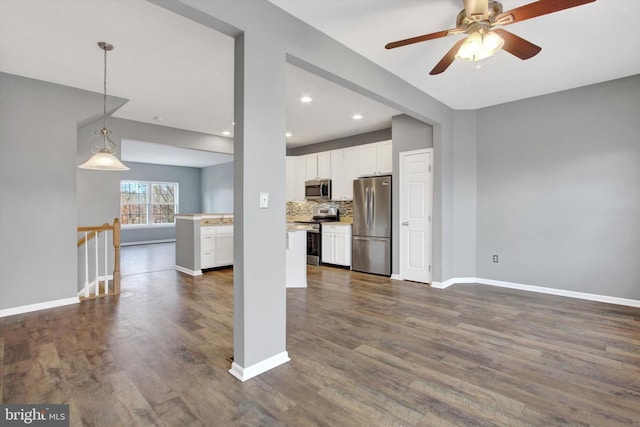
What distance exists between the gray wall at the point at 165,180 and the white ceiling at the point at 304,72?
613cm

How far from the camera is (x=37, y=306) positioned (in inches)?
138

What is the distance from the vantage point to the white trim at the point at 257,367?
2107mm

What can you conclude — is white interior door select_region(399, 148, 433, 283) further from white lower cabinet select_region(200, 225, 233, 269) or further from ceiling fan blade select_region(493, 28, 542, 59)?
white lower cabinet select_region(200, 225, 233, 269)

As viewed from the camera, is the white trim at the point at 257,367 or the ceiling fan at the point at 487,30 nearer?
the ceiling fan at the point at 487,30

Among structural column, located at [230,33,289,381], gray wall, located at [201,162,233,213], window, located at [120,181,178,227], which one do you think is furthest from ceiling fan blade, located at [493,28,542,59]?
window, located at [120,181,178,227]

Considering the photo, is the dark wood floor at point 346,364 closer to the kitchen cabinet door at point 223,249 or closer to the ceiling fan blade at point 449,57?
the kitchen cabinet door at point 223,249

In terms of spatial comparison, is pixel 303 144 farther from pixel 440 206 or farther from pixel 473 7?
pixel 473 7

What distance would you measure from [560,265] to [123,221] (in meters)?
10.8

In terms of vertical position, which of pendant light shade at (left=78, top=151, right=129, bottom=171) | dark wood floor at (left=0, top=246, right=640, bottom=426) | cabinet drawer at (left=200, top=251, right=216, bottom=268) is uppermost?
pendant light shade at (left=78, top=151, right=129, bottom=171)

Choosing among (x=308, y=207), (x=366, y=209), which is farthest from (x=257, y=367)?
(x=308, y=207)

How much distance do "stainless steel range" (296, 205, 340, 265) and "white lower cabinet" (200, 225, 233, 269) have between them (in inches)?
61.8

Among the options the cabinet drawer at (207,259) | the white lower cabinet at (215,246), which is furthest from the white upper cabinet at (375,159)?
the cabinet drawer at (207,259)

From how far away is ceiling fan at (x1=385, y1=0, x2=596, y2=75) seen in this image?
1.95 meters

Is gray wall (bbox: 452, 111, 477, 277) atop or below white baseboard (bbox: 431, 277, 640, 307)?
atop
